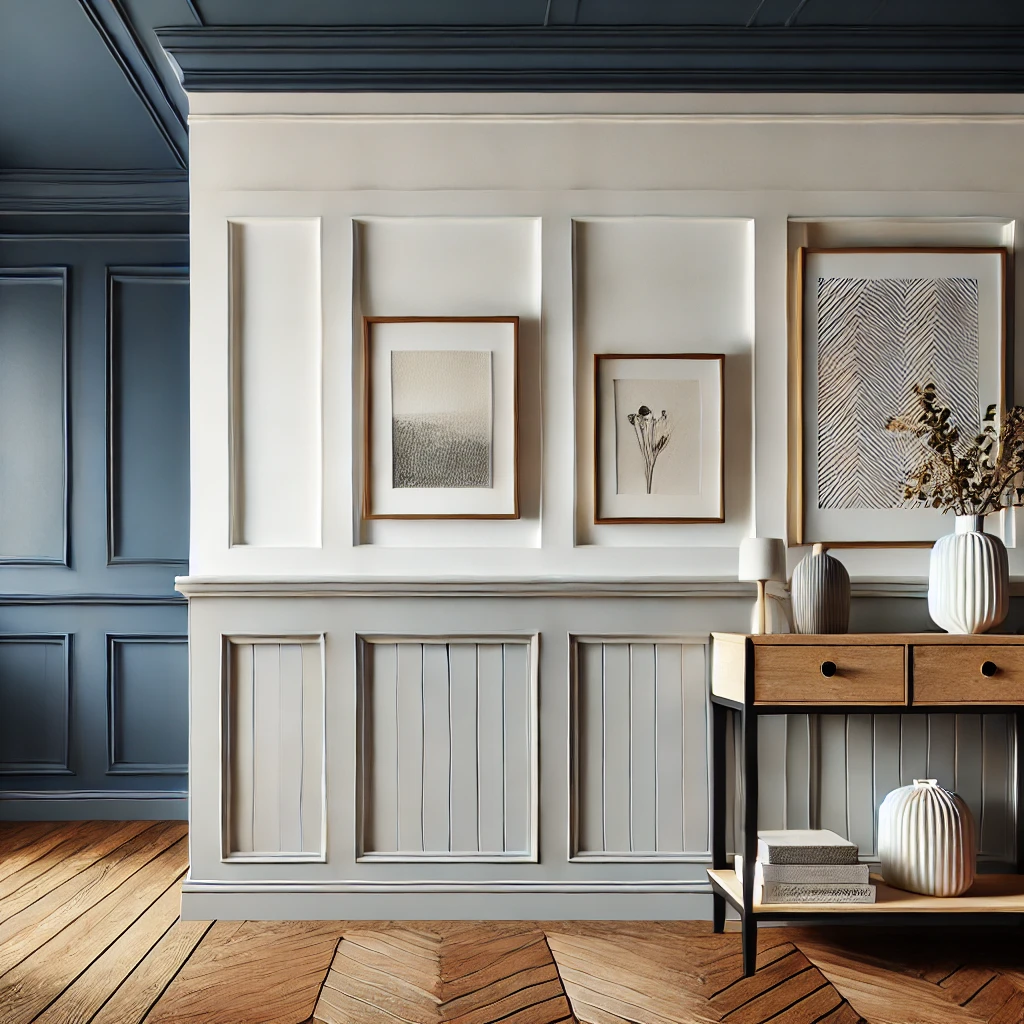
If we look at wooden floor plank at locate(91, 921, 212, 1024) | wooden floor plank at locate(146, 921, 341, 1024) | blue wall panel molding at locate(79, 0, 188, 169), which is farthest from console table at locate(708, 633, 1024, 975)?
blue wall panel molding at locate(79, 0, 188, 169)

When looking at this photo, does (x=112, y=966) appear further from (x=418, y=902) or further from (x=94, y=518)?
(x=94, y=518)

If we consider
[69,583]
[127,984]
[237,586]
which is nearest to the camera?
[127,984]

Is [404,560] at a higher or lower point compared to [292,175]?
lower

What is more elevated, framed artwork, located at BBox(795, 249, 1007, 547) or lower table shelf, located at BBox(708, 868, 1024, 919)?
framed artwork, located at BBox(795, 249, 1007, 547)

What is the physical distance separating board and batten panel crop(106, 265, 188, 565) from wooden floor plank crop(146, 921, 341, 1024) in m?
1.67

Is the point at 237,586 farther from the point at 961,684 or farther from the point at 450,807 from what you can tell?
the point at 961,684

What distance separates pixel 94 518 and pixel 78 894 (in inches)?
56.9

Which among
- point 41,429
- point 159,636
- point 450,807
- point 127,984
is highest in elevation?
point 41,429

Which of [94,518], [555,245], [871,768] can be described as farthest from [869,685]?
[94,518]

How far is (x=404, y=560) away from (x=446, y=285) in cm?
74

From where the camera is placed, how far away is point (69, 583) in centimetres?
380

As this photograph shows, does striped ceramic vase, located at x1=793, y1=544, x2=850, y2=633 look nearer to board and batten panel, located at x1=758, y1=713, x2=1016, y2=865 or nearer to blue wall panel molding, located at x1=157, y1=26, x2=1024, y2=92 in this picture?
board and batten panel, located at x1=758, y1=713, x2=1016, y2=865

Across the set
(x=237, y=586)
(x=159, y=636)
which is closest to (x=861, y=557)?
(x=237, y=586)

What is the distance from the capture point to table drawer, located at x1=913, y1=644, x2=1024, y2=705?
2309 mm
